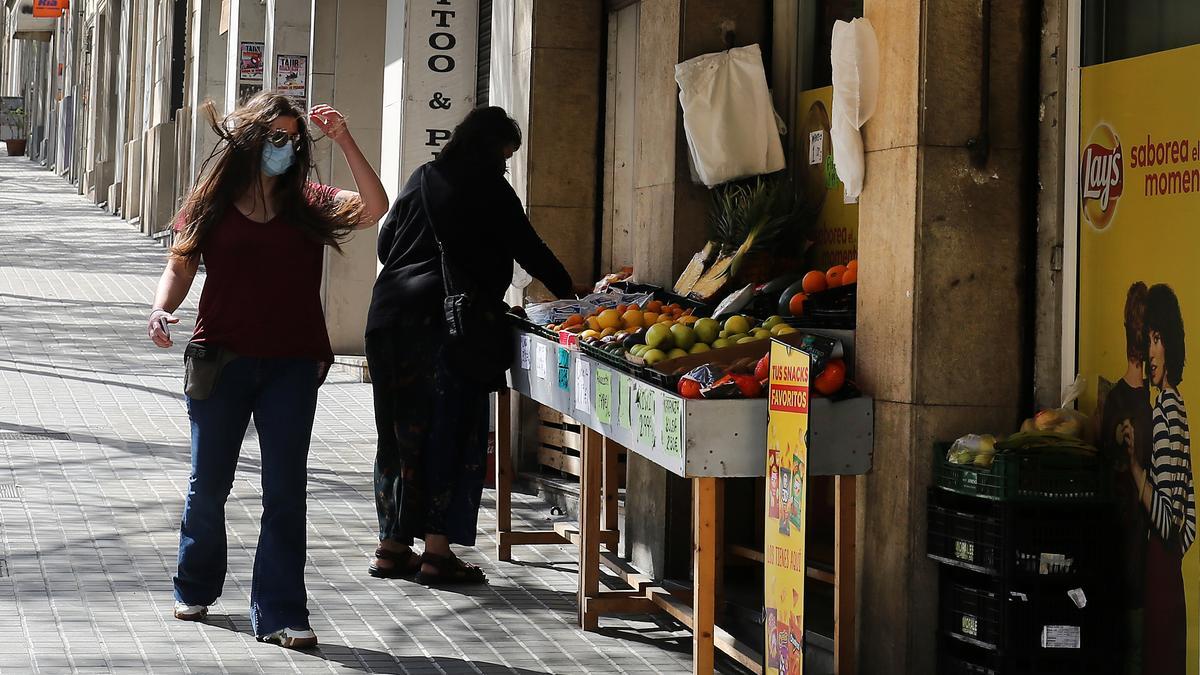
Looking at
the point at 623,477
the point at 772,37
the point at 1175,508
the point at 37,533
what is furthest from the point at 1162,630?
the point at 37,533

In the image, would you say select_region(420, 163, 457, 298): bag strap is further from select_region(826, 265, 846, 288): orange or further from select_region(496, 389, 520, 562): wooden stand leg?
select_region(826, 265, 846, 288): orange

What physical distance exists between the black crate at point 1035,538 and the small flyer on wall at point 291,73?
1335 cm

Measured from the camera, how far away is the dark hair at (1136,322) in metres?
5.16

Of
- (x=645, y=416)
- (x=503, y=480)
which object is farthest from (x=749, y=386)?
(x=503, y=480)

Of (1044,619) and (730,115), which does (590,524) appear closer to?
(730,115)

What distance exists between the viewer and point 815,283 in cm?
670

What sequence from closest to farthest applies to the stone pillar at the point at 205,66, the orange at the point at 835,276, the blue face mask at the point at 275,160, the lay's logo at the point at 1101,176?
the lay's logo at the point at 1101,176 → the blue face mask at the point at 275,160 → the orange at the point at 835,276 → the stone pillar at the point at 205,66

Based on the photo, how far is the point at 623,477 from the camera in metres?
9.28

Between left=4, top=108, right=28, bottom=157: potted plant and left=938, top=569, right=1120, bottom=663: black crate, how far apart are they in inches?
2517

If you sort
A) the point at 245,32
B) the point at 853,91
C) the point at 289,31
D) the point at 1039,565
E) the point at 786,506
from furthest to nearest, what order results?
the point at 245,32 < the point at 289,31 < the point at 853,91 < the point at 786,506 < the point at 1039,565

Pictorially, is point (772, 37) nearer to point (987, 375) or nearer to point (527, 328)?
point (527, 328)

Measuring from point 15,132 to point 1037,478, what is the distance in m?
65.1

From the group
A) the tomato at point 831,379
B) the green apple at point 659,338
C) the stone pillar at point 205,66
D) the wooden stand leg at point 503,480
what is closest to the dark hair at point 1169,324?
the tomato at point 831,379

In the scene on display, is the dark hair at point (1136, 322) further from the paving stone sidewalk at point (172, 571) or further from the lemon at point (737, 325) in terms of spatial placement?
the paving stone sidewalk at point (172, 571)
